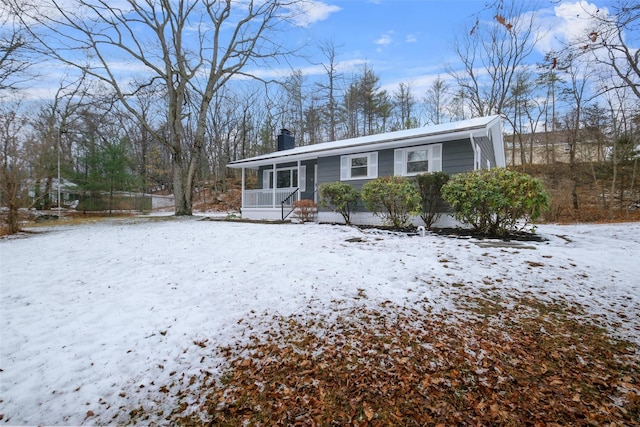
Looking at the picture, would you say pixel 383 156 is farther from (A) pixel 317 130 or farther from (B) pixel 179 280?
(A) pixel 317 130

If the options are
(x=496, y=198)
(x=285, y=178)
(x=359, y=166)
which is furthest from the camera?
(x=285, y=178)

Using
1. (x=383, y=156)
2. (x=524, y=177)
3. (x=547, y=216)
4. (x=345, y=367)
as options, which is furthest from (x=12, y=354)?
(x=547, y=216)

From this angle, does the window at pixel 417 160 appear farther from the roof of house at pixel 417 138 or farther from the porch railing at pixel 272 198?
the porch railing at pixel 272 198

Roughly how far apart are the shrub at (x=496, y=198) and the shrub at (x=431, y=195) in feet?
2.29

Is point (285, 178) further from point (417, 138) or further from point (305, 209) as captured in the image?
point (417, 138)

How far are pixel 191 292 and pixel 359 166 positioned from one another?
9070 mm

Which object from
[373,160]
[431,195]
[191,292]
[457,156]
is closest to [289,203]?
[373,160]

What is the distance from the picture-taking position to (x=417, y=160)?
1054cm

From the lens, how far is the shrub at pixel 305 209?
11.9 meters

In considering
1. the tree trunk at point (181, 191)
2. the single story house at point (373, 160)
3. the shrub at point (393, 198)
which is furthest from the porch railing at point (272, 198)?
the shrub at point (393, 198)

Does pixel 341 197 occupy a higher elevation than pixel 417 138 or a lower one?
lower

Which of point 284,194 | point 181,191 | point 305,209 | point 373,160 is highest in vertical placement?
point 373,160

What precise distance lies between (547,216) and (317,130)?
20569 millimetres

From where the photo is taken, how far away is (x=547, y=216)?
15.5 meters
